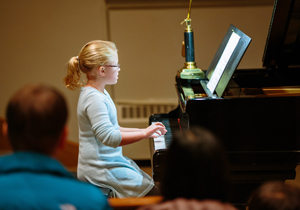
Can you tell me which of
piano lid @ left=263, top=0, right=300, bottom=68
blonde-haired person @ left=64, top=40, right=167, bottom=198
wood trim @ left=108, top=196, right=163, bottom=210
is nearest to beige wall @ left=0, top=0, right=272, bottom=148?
piano lid @ left=263, top=0, right=300, bottom=68

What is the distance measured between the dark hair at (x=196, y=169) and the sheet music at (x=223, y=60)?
1.10 meters

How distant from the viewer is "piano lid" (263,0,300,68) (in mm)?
2157

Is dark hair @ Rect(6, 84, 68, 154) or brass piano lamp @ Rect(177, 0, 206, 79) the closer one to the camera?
dark hair @ Rect(6, 84, 68, 154)

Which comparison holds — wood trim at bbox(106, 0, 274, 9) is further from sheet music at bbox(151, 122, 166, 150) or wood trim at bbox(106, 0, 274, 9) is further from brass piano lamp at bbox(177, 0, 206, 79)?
sheet music at bbox(151, 122, 166, 150)

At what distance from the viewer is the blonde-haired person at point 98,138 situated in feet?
6.06

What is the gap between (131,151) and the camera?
358 centimetres

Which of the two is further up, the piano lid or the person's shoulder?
the piano lid

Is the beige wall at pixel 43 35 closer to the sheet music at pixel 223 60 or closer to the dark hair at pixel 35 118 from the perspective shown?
the sheet music at pixel 223 60

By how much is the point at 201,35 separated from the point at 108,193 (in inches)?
76.3

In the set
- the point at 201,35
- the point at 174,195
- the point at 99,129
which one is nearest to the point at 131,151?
the point at 201,35

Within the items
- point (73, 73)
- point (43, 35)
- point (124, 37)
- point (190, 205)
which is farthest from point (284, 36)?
point (43, 35)

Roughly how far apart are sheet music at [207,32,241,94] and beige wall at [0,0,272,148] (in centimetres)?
125

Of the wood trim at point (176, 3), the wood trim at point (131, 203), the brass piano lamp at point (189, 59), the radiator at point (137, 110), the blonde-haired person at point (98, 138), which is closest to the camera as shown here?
the wood trim at point (131, 203)

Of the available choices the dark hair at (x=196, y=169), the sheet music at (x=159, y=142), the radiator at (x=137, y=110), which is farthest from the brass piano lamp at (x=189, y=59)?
the dark hair at (x=196, y=169)
